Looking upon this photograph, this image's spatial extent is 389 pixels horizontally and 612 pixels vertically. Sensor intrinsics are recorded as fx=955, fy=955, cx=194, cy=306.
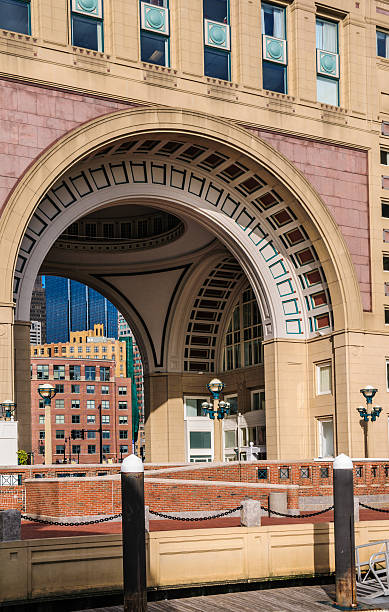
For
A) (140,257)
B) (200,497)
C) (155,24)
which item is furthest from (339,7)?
(200,497)

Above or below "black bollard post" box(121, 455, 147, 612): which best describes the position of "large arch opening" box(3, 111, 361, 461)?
above

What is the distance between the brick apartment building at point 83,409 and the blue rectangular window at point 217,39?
313 ft

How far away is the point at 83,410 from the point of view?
14475 centimetres

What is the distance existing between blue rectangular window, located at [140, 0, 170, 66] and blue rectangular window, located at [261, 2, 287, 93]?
16.1ft

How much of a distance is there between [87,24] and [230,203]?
10.3 m

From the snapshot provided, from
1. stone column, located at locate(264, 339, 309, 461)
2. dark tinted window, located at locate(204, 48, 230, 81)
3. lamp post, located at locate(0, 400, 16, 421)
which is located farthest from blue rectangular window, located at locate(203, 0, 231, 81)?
lamp post, located at locate(0, 400, 16, 421)

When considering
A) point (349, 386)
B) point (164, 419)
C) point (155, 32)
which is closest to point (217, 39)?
point (155, 32)

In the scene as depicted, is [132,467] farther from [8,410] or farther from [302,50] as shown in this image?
[302,50]

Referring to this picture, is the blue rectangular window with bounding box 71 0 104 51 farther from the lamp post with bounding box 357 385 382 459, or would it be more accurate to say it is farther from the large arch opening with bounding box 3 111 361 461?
the lamp post with bounding box 357 385 382 459

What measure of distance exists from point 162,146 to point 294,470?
15.0m

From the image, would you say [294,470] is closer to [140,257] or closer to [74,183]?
[74,183]

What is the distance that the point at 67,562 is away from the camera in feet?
71.5

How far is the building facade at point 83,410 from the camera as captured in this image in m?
137

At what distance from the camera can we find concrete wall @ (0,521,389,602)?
21.4 metres
